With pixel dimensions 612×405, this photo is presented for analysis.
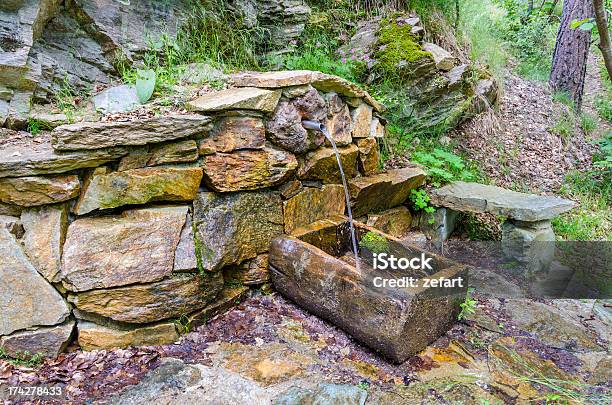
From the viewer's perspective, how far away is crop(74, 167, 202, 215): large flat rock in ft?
8.05

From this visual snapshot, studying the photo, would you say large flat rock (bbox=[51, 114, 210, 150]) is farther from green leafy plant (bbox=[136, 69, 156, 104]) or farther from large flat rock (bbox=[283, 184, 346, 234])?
large flat rock (bbox=[283, 184, 346, 234])

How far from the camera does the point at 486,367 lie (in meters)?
2.51

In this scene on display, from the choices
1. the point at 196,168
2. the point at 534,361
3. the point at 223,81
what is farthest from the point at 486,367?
the point at 223,81

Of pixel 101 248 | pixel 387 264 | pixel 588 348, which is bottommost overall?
pixel 588 348

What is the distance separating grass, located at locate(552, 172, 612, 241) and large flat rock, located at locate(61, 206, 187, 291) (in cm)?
395

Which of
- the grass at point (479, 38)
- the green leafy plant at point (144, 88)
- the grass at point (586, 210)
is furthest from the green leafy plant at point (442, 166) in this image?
the green leafy plant at point (144, 88)

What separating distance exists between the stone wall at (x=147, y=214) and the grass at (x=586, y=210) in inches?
123

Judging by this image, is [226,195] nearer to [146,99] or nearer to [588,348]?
[146,99]

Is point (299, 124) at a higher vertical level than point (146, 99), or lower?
lower

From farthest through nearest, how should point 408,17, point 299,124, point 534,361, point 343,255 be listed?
point 408,17, point 343,255, point 299,124, point 534,361

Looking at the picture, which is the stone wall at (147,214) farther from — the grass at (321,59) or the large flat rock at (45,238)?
the grass at (321,59)

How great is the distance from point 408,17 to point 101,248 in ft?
14.0

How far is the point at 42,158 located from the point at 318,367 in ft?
6.66

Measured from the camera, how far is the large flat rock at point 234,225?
276 cm
